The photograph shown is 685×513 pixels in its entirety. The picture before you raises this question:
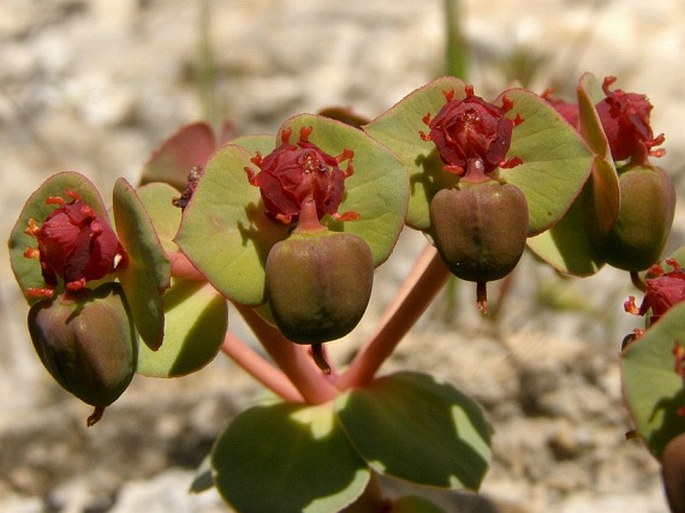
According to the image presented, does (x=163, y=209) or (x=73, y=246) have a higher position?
(x=73, y=246)

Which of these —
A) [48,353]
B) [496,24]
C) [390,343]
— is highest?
[48,353]

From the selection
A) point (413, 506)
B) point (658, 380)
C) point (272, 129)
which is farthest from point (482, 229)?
point (272, 129)

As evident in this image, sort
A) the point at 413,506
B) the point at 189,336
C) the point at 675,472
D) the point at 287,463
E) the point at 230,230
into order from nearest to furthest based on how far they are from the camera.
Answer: the point at 675,472
the point at 230,230
the point at 189,336
the point at 287,463
the point at 413,506

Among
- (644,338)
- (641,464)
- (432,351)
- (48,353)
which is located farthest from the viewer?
(432,351)

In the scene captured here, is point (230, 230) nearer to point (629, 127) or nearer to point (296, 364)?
point (296, 364)

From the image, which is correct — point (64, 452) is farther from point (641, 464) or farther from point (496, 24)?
point (496, 24)

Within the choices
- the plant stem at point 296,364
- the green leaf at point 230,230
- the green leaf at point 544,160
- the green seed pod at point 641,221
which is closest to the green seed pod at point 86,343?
the green leaf at point 230,230

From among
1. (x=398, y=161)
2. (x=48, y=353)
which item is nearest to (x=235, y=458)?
(x=48, y=353)
